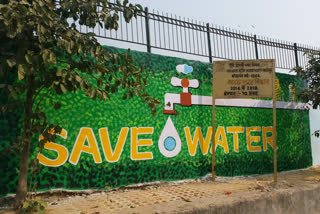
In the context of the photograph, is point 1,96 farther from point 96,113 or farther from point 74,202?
point 74,202

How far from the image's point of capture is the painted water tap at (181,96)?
5.28 m

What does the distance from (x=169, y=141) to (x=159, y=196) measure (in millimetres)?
1238

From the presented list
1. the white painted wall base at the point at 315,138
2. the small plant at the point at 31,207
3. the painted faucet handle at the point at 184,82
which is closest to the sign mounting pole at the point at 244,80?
the painted faucet handle at the point at 184,82

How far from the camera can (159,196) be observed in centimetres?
416

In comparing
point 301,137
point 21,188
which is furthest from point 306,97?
point 21,188

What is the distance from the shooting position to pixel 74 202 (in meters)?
3.86

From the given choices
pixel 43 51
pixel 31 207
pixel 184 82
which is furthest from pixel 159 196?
pixel 43 51

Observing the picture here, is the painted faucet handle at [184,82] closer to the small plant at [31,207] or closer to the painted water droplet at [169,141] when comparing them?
the painted water droplet at [169,141]

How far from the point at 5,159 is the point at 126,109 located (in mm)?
1788

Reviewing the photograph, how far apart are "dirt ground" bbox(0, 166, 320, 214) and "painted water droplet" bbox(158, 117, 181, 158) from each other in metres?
0.50

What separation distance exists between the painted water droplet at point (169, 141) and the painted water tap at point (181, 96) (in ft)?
0.68

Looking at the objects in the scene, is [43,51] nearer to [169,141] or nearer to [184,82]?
[169,141]

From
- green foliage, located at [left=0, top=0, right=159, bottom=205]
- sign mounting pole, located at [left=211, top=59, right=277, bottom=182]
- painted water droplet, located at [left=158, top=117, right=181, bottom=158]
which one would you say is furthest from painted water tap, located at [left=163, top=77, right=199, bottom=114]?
green foliage, located at [left=0, top=0, right=159, bottom=205]

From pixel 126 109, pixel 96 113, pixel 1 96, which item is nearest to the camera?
pixel 1 96
